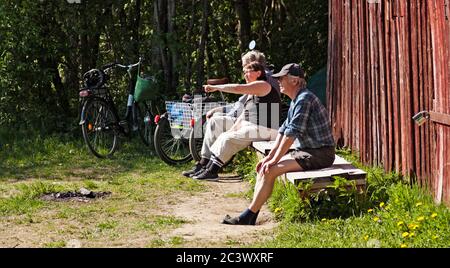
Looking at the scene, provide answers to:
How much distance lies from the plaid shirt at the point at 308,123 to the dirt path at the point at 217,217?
764mm

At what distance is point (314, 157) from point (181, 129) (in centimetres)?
336

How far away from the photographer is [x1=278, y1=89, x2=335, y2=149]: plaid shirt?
24.3 ft

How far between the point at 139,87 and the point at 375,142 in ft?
13.0

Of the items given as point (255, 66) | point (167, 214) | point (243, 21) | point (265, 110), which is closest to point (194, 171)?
point (265, 110)

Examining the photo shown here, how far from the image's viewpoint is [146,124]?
1191cm

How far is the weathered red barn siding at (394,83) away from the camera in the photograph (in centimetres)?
704

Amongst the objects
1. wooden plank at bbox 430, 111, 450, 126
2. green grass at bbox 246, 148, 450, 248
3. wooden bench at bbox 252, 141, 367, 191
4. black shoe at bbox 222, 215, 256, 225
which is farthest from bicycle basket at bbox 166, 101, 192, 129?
wooden plank at bbox 430, 111, 450, 126

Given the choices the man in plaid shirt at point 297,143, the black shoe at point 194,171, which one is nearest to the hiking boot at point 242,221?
the man in plaid shirt at point 297,143

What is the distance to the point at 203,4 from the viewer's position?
13.3m

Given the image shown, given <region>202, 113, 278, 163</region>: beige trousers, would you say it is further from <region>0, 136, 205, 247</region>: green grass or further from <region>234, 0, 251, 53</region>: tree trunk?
<region>234, 0, 251, 53</region>: tree trunk

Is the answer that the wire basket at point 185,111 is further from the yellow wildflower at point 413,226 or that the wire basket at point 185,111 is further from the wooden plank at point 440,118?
the yellow wildflower at point 413,226

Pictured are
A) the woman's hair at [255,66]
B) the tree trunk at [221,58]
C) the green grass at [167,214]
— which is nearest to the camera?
the green grass at [167,214]
